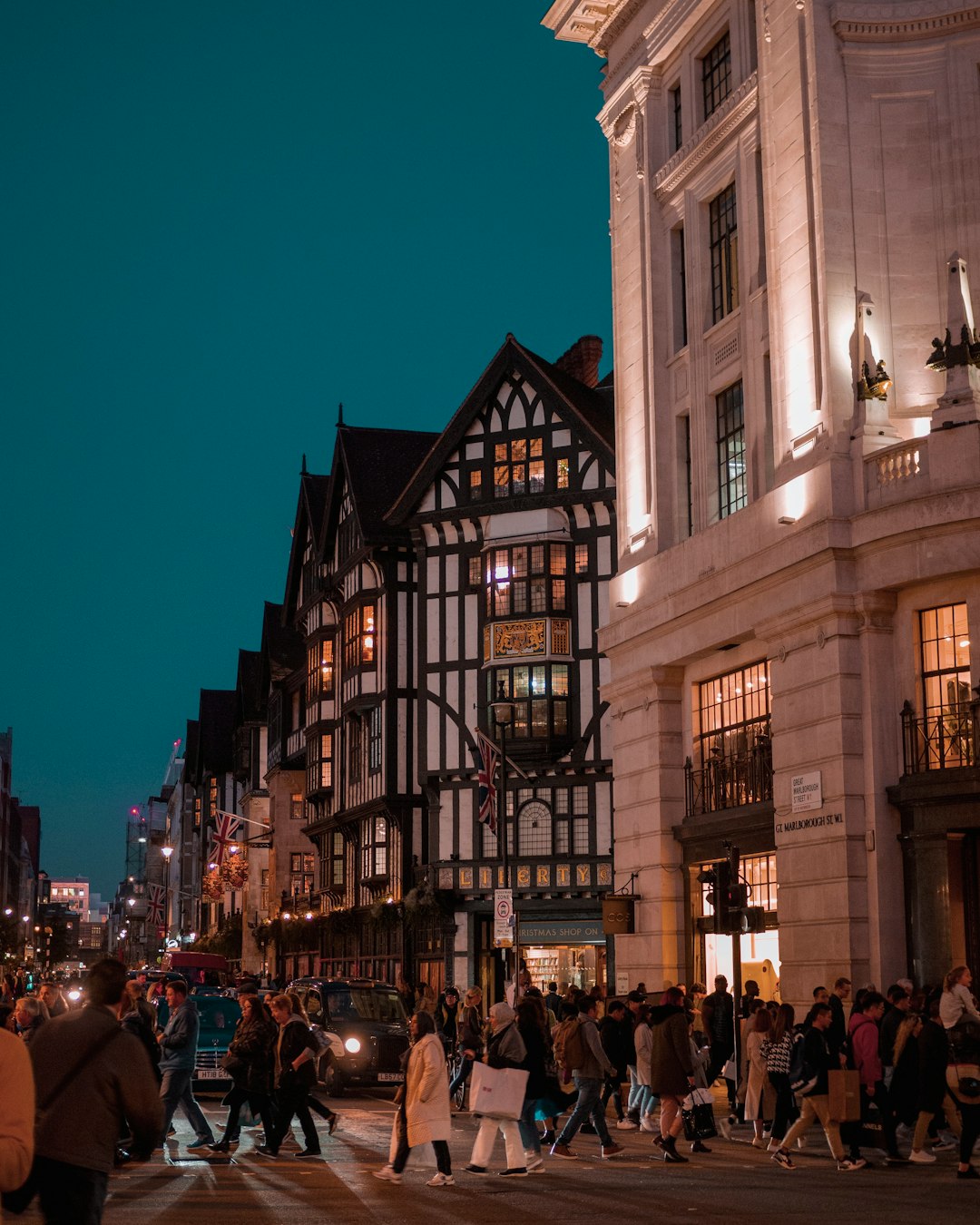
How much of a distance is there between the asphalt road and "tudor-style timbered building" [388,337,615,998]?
2851 centimetres

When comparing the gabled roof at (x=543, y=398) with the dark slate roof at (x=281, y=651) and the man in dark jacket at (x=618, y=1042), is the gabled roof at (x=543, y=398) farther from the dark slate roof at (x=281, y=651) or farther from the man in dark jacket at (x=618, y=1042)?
the man in dark jacket at (x=618, y=1042)

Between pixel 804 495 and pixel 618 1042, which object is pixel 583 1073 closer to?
pixel 618 1042

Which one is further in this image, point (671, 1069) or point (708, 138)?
point (708, 138)

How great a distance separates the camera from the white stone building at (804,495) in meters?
22.9

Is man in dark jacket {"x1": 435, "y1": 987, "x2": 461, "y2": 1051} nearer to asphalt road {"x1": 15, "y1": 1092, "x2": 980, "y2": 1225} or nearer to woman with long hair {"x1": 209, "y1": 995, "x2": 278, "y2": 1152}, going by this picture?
asphalt road {"x1": 15, "y1": 1092, "x2": 980, "y2": 1225}

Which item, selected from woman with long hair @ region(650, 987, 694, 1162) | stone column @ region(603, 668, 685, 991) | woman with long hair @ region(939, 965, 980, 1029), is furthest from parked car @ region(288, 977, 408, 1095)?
woman with long hair @ region(939, 965, 980, 1029)

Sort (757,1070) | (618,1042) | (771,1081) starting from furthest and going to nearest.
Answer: (618,1042), (757,1070), (771,1081)

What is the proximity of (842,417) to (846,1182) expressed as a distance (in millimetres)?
12235

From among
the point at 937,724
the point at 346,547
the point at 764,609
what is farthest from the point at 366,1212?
the point at 346,547

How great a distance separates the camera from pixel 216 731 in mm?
100312

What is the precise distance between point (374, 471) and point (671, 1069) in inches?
1613

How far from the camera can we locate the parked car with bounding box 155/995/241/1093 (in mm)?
26609

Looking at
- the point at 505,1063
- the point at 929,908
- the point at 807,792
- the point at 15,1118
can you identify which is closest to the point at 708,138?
the point at 807,792

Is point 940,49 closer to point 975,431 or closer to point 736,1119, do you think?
point 975,431
